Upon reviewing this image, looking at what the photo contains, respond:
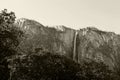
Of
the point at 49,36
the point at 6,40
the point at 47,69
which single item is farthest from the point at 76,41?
the point at 6,40

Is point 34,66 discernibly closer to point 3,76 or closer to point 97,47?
point 3,76

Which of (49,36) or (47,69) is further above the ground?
(49,36)

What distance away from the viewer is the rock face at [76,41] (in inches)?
1421

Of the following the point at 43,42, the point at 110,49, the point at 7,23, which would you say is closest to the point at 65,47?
the point at 43,42

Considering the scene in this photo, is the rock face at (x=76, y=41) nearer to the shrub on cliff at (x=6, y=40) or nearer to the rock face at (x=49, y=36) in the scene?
the rock face at (x=49, y=36)

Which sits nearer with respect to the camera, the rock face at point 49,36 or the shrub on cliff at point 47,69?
the shrub on cliff at point 47,69

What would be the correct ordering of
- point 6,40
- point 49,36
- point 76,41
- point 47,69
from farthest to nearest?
point 76,41
point 49,36
point 6,40
point 47,69

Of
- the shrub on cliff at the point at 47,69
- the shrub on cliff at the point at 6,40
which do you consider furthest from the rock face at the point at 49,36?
the shrub on cliff at the point at 47,69

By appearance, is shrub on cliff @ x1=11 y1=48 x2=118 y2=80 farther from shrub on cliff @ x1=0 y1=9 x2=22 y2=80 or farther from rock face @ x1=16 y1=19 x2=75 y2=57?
rock face @ x1=16 y1=19 x2=75 y2=57

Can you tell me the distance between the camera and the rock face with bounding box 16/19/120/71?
36094 mm

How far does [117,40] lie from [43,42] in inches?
527

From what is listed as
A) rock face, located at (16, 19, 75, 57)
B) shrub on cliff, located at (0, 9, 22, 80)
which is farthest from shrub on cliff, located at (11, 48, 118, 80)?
rock face, located at (16, 19, 75, 57)

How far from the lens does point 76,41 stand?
39.4 m

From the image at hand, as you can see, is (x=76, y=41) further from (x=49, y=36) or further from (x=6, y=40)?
(x=6, y=40)
